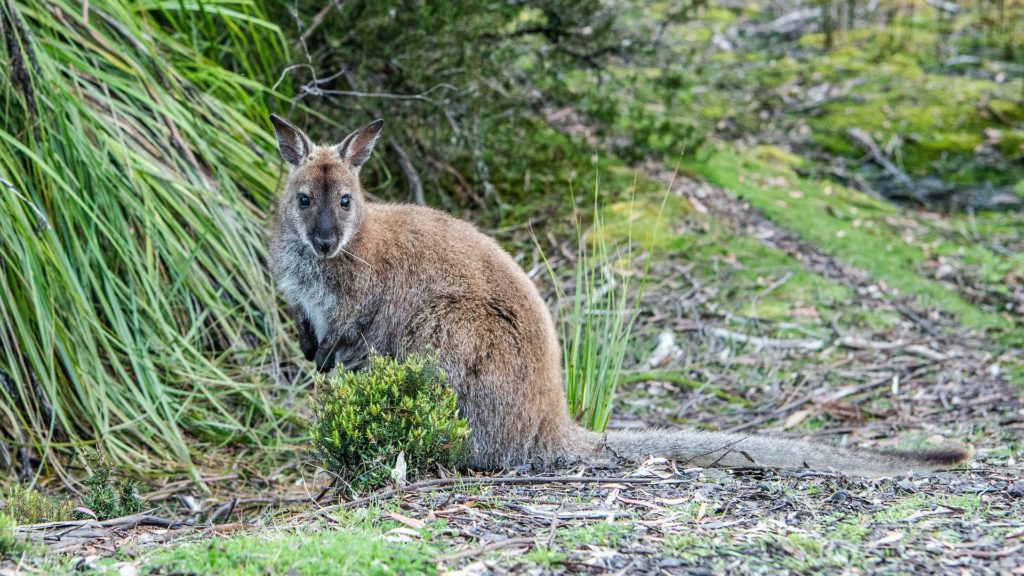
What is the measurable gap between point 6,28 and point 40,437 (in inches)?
75.3

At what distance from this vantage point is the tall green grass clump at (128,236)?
481 centimetres

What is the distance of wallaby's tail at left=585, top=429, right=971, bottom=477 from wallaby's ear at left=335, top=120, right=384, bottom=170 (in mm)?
1680

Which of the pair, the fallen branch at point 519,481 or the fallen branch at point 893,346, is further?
the fallen branch at point 893,346

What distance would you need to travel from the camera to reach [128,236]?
5090mm

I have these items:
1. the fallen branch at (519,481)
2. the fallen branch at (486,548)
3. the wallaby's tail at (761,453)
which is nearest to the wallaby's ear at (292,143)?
the fallen branch at (519,481)

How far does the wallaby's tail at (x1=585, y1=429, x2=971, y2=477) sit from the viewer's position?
4.14 meters

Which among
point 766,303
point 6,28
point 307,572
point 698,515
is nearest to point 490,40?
point 766,303

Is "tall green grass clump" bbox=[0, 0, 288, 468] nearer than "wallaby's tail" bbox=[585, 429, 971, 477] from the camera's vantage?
No

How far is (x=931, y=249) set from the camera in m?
Answer: 7.75

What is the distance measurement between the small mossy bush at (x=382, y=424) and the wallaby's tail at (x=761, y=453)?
0.76m

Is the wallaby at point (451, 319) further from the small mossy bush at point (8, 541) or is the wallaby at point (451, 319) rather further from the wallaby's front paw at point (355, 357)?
the small mossy bush at point (8, 541)

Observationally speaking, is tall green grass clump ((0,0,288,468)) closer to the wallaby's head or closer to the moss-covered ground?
the moss-covered ground

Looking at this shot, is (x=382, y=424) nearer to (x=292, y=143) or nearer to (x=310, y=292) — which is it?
(x=310, y=292)

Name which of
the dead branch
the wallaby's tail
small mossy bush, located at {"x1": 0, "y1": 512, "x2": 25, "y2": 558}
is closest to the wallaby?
the wallaby's tail
